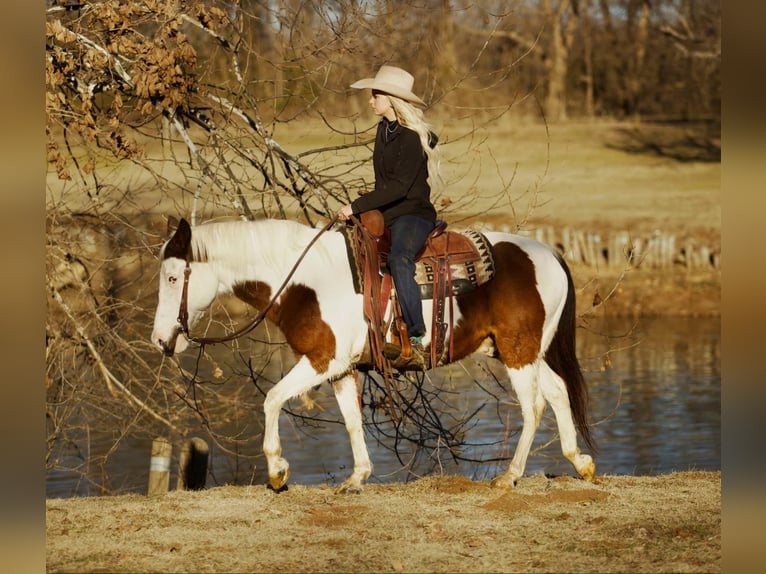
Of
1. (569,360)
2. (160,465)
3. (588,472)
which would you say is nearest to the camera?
(588,472)

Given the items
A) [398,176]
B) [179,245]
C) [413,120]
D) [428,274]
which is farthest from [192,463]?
[413,120]

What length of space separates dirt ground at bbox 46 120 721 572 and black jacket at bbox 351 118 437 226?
6.11 ft

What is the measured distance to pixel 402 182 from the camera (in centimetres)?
679

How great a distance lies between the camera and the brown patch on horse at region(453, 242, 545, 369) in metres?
7.14

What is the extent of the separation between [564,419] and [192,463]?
12.2 ft

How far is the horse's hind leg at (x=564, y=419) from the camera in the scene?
7.24m

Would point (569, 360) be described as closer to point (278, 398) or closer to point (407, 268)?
point (407, 268)

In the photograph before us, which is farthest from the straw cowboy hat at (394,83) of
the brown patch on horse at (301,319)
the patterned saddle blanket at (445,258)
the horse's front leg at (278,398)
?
the horse's front leg at (278,398)

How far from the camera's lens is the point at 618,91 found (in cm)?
3925

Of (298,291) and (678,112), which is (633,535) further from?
(678,112)

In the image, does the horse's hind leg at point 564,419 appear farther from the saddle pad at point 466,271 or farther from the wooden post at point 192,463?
the wooden post at point 192,463

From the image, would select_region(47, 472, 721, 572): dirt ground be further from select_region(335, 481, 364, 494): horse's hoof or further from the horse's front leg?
the horse's front leg

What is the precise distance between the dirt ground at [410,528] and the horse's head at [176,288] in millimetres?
1035
